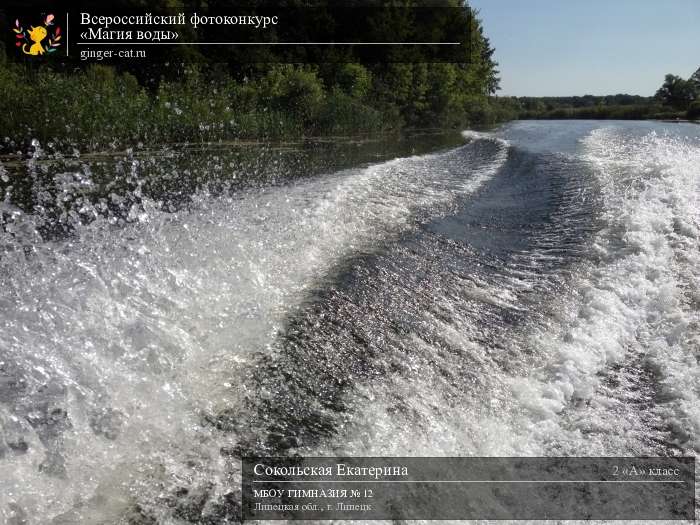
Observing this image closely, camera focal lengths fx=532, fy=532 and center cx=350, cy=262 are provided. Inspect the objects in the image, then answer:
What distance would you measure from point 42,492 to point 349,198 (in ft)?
16.3

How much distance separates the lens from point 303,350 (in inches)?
118

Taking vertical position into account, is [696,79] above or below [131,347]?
above

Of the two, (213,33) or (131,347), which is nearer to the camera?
(131,347)

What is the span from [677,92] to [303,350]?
1814 inches

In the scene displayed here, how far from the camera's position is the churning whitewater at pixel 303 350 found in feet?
6.86

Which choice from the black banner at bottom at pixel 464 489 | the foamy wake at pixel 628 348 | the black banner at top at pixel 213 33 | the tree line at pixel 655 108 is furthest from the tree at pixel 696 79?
the black banner at bottom at pixel 464 489

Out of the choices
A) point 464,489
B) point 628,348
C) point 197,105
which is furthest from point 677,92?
point 464,489

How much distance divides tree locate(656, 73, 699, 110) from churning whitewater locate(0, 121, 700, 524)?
40498mm

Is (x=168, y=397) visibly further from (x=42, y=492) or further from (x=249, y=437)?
(x=42, y=492)

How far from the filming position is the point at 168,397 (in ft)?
8.05

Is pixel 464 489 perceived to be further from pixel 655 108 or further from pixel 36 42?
pixel 655 108

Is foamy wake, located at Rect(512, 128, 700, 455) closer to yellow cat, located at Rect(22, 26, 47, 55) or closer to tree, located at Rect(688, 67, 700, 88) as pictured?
yellow cat, located at Rect(22, 26, 47, 55)

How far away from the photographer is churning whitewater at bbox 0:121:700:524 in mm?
2092

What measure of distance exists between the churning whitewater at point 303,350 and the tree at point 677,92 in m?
40.5
